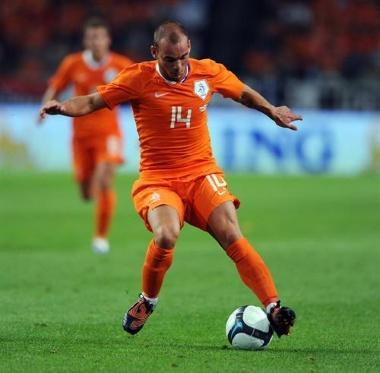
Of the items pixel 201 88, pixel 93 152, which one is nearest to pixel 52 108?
pixel 201 88

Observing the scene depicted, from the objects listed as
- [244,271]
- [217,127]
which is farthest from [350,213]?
[244,271]

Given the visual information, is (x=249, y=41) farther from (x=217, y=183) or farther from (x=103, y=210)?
(x=217, y=183)

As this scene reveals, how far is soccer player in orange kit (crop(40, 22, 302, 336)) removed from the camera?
7133 mm

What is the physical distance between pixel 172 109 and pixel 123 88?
0.35 m

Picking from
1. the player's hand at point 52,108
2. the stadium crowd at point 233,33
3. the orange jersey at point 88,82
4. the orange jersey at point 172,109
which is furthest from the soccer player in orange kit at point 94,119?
the stadium crowd at point 233,33

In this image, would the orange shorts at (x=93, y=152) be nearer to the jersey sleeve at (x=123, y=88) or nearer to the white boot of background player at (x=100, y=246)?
the white boot of background player at (x=100, y=246)

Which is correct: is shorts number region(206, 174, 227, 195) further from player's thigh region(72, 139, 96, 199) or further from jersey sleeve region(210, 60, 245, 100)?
player's thigh region(72, 139, 96, 199)

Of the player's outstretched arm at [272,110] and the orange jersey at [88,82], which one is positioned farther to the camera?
the orange jersey at [88,82]

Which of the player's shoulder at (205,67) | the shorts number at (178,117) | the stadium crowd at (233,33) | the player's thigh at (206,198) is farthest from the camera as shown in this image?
the stadium crowd at (233,33)

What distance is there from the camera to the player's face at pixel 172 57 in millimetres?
7109

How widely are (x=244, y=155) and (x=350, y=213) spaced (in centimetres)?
622

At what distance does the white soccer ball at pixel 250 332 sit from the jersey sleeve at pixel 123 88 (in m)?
1.59

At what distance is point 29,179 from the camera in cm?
2153

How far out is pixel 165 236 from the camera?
707 centimetres
